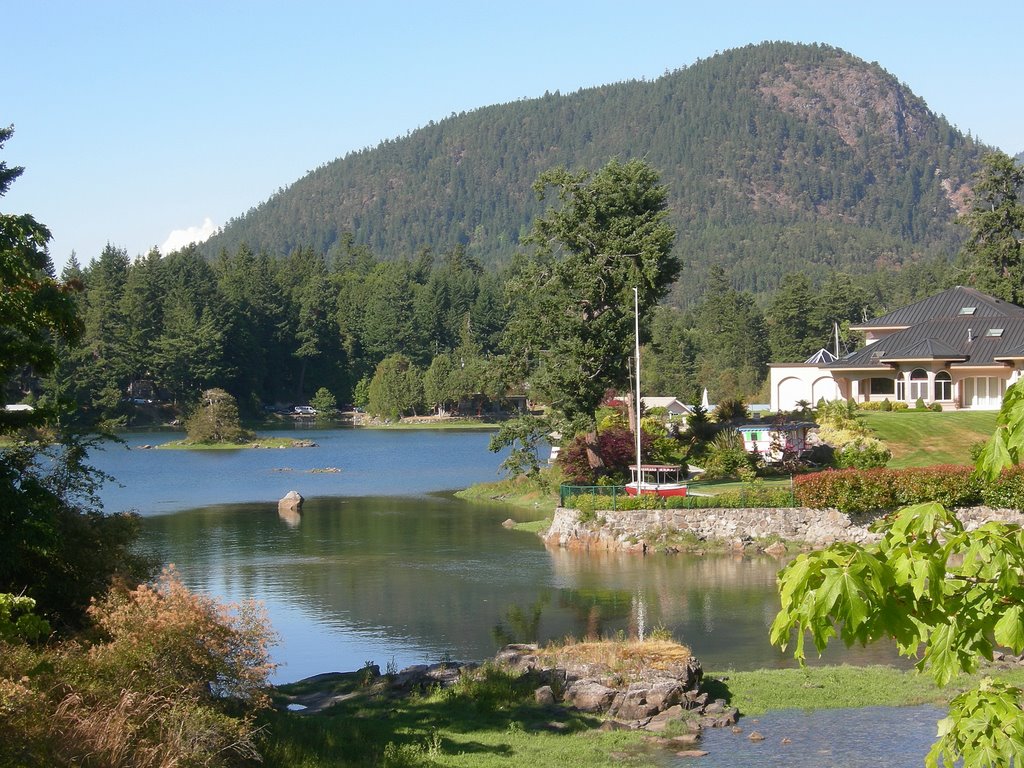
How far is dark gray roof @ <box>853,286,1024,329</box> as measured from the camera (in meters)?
58.5

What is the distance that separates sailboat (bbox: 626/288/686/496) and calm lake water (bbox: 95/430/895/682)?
3.98m

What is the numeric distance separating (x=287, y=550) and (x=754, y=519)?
15558 mm

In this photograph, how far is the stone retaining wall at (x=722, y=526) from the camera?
36.6 m

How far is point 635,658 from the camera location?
20734 millimetres

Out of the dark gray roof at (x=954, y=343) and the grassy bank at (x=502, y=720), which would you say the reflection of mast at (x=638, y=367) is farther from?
the grassy bank at (x=502, y=720)

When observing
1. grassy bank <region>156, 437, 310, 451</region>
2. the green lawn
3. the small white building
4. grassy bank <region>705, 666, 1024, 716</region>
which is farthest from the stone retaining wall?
grassy bank <region>156, 437, 310, 451</region>

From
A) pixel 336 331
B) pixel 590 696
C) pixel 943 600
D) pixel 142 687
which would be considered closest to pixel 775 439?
pixel 590 696

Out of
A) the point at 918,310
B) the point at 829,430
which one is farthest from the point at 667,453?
the point at 918,310

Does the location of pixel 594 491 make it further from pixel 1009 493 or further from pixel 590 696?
pixel 590 696

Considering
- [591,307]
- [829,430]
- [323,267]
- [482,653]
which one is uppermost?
[323,267]

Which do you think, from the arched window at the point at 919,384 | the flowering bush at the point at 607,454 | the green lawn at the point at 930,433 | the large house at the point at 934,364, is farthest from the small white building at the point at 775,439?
the large house at the point at 934,364

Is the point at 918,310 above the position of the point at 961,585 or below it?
above

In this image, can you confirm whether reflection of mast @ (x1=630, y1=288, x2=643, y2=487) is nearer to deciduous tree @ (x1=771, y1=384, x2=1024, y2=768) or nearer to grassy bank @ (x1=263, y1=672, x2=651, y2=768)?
grassy bank @ (x1=263, y1=672, x2=651, y2=768)

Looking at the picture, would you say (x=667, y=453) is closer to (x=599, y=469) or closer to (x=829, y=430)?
(x=599, y=469)
